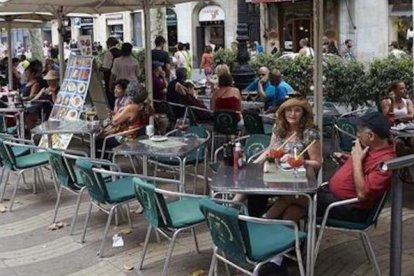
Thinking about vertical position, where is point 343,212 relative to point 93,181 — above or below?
below

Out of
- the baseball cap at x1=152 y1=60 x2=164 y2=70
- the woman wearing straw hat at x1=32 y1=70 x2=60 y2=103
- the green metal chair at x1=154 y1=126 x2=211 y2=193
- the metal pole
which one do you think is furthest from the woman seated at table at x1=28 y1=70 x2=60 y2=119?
the metal pole

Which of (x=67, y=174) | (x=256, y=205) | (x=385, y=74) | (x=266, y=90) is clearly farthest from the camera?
(x=385, y=74)

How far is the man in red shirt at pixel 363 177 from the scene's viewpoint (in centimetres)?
450

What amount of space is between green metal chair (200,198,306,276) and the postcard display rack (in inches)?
206

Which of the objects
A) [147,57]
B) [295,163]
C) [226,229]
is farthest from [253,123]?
[226,229]

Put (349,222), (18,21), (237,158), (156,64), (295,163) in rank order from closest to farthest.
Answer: (349,222)
(295,163)
(237,158)
(156,64)
(18,21)

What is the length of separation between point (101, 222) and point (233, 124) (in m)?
2.95

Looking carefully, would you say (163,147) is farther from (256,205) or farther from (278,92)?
(278,92)

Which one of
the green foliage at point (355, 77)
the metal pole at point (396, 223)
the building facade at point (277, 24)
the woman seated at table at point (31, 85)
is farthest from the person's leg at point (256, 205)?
the building facade at point (277, 24)

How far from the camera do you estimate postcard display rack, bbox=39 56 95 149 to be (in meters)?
9.26

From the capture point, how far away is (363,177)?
4.54 m

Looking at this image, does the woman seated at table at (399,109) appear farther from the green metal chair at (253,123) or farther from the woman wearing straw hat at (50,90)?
the woman wearing straw hat at (50,90)

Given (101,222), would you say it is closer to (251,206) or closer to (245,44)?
(251,206)

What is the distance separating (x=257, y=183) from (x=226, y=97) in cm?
515
